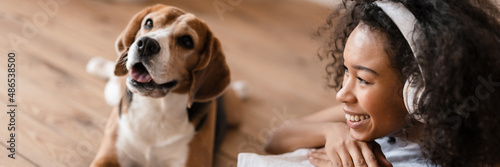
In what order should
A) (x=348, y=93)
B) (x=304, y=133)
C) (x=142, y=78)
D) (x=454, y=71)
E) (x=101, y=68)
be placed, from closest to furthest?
(x=454, y=71), (x=348, y=93), (x=142, y=78), (x=304, y=133), (x=101, y=68)

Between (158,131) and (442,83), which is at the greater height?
(442,83)

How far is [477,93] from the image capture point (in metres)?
1.37

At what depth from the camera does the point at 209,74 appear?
179cm

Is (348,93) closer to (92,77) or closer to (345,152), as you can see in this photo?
(345,152)

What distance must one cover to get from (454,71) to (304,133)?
29.4 inches

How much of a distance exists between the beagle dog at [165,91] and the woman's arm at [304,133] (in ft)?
0.97

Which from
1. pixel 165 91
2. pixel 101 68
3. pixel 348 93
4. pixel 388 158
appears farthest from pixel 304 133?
pixel 101 68

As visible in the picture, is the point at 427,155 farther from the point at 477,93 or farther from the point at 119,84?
the point at 119,84

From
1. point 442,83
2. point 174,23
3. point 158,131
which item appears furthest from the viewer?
point 158,131

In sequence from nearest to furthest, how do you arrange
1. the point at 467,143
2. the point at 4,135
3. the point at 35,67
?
the point at 467,143
the point at 4,135
the point at 35,67

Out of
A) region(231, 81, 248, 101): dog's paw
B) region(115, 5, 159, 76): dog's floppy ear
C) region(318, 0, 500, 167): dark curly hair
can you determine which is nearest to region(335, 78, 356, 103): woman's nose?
region(318, 0, 500, 167): dark curly hair

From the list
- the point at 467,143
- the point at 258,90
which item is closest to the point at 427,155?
the point at 467,143

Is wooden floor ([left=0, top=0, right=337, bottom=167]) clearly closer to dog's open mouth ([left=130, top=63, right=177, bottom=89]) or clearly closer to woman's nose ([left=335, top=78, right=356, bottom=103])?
dog's open mouth ([left=130, top=63, right=177, bottom=89])

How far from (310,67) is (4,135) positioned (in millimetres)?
1672
